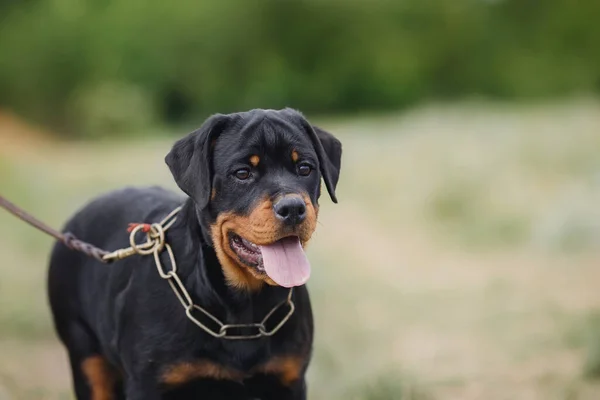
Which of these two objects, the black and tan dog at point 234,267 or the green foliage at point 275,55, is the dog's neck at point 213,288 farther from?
the green foliage at point 275,55

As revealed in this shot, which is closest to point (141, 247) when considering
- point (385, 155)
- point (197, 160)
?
point (197, 160)

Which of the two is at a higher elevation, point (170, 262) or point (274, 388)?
point (170, 262)

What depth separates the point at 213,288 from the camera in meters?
3.98

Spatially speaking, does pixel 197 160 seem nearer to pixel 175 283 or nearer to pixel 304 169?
pixel 304 169

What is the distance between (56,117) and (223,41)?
5.00 meters

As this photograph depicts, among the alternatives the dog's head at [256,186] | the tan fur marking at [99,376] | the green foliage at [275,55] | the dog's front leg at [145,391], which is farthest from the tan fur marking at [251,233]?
the green foliage at [275,55]

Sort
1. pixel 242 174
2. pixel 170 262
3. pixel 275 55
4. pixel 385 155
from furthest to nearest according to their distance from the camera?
pixel 275 55, pixel 385 155, pixel 170 262, pixel 242 174

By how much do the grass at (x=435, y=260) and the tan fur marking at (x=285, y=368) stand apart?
175cm

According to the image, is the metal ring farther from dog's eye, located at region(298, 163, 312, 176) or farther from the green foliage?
the green foliage

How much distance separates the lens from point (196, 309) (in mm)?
3949

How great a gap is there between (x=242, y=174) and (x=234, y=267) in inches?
15.7

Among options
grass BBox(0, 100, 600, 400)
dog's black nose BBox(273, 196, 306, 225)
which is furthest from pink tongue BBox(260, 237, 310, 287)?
grass BBox(0, 100, 600, 400)

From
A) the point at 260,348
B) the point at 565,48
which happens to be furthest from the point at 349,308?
the point at 565,48

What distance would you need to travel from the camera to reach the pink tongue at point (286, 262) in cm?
369
